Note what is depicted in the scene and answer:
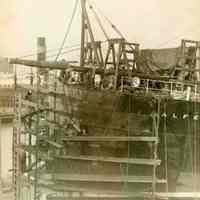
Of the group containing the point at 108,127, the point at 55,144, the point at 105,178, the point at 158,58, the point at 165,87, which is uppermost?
the point at 158,58

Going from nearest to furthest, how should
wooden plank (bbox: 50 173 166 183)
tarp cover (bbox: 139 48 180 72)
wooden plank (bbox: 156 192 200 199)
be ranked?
wooden plank (bbox: 156 192 200 199) → wooden plank (bbox: 50 173 166 183) → tarp cover (bbox: 139 48 180 72)

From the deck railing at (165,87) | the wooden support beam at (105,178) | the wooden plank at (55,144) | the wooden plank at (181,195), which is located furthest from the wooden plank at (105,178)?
the deck railing at (165,87)

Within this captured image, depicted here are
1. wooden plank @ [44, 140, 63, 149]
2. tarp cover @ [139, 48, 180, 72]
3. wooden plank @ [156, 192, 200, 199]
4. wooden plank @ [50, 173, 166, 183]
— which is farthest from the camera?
tarp cover @ [139, 48, 180, 72]

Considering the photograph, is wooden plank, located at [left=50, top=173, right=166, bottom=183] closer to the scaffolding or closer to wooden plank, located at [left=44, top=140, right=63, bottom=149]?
the scaffolding

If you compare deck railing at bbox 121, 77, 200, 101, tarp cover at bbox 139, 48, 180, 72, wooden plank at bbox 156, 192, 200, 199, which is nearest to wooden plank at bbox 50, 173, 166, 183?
wooden plank at bbox 156, 192, 200, 199

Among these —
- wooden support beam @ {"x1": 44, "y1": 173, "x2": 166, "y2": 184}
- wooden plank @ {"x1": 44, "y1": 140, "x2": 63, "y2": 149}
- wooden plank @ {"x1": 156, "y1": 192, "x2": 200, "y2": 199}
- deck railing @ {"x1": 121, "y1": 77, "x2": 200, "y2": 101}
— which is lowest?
wooden plank @ {"x1": 156, "y1": 192, "x2": 200, "y2": 199}

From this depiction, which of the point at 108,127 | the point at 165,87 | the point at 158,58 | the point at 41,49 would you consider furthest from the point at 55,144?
the point at 158,58

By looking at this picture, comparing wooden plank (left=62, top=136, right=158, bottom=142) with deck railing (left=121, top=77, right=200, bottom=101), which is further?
deck railing (left=121, top=77, right=200, bottom=101)

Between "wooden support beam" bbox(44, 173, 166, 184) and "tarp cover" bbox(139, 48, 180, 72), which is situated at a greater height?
"tarp cover" bbox(139, 48, 180, 72)

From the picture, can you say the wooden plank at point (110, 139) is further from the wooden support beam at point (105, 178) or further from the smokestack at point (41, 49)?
the smokestack at point (41, 49)

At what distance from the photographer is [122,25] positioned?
3203mm

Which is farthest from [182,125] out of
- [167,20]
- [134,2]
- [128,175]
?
[134,2]

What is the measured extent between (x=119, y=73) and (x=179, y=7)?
677 mm

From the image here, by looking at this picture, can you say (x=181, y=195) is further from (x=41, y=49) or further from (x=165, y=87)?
(x=41, y=49)
